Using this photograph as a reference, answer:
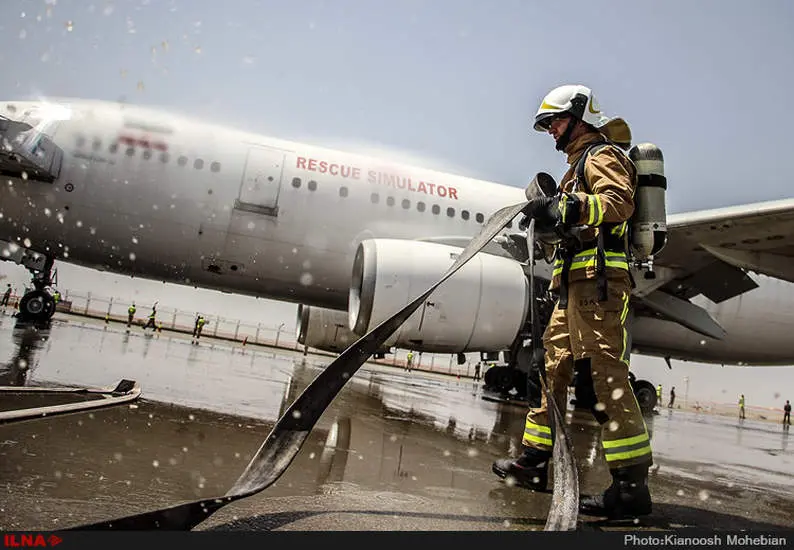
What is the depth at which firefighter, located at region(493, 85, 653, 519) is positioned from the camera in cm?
254

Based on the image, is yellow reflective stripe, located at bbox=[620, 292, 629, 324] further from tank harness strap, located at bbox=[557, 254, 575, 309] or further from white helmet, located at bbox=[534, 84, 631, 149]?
white helmet, located at bbox=[534, 84, 631, 149]

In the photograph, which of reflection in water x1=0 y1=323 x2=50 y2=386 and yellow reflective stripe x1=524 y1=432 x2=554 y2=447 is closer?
yellow reflective stripe x1=524 y1=432 x2=554 y2=447

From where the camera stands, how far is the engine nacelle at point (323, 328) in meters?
11.3

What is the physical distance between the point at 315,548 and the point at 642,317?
29.2ft

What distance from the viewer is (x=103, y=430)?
2.78 meters

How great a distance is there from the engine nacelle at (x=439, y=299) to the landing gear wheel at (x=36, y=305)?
6326mm

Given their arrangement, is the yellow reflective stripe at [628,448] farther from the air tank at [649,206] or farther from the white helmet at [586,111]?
the white helmet at [586,111]

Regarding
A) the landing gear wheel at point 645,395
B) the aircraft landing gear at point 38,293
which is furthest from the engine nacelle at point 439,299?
the landing gear wheel at point 645,395

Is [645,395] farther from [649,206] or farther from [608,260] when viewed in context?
[608,260]

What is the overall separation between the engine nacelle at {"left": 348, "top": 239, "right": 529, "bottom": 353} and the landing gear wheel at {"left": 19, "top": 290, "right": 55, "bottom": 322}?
633 cm

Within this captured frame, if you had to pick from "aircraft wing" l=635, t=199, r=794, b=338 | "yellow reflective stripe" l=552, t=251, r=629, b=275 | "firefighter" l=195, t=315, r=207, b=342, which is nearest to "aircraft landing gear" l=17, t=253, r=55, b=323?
"yellow reflective stripe" l=552, t=251, r=629, b=275

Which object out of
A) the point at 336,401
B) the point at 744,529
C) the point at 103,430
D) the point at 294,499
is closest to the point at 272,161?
the point at 336,401

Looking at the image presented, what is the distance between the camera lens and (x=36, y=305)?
373 inches

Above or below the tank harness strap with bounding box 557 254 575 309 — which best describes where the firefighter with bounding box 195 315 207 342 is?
below
